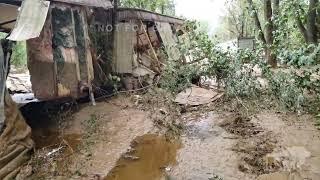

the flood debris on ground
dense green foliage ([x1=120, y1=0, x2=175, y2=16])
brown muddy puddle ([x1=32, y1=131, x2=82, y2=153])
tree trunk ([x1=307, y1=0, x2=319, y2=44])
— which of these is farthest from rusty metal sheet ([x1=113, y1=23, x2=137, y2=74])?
dense green foliage ([x1=120, y1=0, x2=175, y2=16])

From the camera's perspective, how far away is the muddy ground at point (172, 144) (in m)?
5.67

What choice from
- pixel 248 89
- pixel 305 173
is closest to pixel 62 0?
pixel 248 89

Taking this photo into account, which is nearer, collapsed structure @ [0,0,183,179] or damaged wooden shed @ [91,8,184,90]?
collapsed structure @ [0,0,183,179]

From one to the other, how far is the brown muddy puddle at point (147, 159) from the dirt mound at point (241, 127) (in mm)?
1258

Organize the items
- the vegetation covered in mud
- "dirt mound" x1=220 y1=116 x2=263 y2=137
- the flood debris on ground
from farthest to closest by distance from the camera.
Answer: the flood debris on ground, "dirt mound" x1=220 y1=116 x2=263 y2=137, the vegetation covered in mud

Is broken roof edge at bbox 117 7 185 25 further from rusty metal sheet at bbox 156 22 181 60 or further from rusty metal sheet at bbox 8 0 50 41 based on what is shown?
rusty metal sheet at bbox 8 0 50 41

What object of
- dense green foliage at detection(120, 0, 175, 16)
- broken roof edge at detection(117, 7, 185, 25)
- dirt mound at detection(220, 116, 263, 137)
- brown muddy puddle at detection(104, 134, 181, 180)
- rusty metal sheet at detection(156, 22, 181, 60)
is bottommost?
brown muddy puddle at detection(104, 134, 181, 180)

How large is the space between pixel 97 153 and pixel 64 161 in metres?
0.61

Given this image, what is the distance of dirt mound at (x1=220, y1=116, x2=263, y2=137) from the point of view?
7.24 metres

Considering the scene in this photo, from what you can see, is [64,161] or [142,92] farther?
[142,92]

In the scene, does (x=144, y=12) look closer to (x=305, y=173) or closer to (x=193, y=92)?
(x=193, y=92)

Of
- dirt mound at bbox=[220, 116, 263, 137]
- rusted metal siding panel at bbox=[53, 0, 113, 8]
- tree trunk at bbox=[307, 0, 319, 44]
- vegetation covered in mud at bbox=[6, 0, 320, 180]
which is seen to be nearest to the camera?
vegetation covered in mud at bbox=[6, 0, 320, 180]

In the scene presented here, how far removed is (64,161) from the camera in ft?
20.2

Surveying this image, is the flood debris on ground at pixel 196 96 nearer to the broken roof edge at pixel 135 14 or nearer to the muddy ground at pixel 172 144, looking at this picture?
the muddy ground at pixel 172 144
